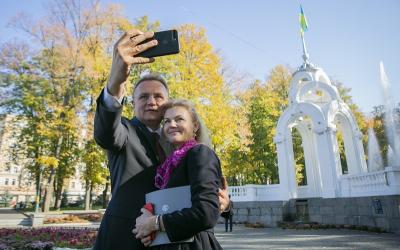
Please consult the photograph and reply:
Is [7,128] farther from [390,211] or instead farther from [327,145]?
[390,211]

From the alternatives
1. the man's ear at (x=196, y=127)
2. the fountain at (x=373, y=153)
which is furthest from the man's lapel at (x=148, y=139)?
the fountain at (x=373, y=153)

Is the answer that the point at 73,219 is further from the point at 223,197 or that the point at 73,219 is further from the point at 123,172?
the point at 223,197

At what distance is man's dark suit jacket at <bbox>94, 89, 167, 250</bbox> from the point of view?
172 centimetres

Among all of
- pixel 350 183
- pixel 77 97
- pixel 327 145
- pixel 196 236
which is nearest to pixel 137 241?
pixel 196 236

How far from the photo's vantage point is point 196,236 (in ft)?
5.57

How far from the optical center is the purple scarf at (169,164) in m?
1.82

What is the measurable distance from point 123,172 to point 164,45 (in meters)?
0.83

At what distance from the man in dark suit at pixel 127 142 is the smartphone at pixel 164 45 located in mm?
34

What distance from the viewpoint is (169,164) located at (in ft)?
6.04

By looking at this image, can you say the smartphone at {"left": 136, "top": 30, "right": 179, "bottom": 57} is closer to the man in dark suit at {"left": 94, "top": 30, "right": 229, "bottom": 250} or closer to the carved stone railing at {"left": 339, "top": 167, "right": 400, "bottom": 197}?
the man in dark suit at {"left": 94, "top": 30, "right": 229, "bottom": 250}

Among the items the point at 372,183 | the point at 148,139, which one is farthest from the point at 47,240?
the point at 372,183

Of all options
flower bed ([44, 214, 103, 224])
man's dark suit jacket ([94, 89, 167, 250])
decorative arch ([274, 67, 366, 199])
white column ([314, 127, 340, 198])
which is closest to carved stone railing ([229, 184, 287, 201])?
decorative arch ([274, 67, 366, 199])

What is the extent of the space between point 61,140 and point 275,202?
14.6 meters

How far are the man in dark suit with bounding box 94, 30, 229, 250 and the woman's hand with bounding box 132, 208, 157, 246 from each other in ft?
0.37
